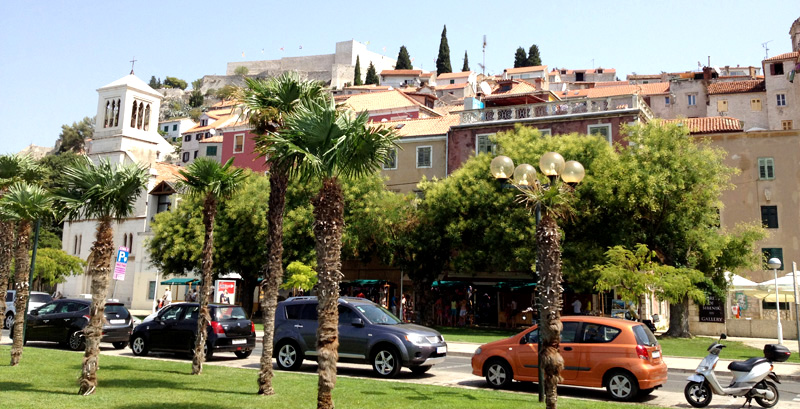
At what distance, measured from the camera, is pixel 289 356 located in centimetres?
1662

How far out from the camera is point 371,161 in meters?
10.3

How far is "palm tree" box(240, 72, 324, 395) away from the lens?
40.3 ft

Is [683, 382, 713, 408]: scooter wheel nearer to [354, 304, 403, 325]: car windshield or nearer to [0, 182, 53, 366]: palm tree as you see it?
[354, 304, 403, 325]: car windshield

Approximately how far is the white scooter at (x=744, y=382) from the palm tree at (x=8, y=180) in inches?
631

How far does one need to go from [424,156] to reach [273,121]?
32.4 m

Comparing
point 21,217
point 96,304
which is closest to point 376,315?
point 96,304

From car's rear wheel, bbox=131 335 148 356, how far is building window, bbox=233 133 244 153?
42.3 m

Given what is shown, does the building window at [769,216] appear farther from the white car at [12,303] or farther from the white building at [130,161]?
the white building at [130,161]

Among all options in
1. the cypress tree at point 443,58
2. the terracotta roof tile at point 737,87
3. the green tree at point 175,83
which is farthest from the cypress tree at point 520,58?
the green tree at point 175,83

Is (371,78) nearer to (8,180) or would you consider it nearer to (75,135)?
(75,135)

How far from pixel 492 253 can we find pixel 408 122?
1845 centimetres

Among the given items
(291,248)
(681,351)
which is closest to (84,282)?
(291,248)

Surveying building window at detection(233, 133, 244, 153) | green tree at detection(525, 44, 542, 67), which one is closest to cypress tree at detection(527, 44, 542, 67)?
green tree at detection(525, 44, 542, 67)

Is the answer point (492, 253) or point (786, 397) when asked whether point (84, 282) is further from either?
point (786, 397)
